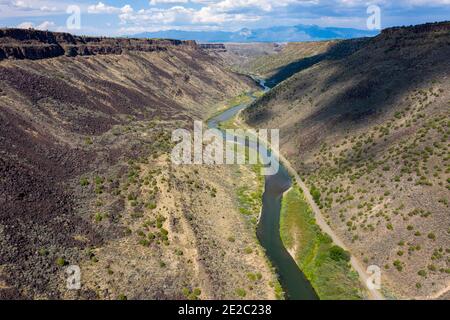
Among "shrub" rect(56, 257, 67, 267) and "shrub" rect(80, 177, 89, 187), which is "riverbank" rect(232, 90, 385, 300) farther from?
"shrub" rect(80, 177, 89, 187)

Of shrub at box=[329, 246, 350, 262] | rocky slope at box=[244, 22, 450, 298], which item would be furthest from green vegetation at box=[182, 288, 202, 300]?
rocky slope at box=[244, 22, 450, 298]

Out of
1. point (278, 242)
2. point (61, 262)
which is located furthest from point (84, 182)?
point (278, 242)

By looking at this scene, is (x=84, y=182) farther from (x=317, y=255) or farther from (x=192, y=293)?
(x=317, y=255)

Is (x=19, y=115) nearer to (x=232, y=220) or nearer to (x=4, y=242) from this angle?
(x=4, y=242)

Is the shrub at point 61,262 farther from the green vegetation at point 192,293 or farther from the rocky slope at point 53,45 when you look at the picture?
the rocky slope at point 53,45

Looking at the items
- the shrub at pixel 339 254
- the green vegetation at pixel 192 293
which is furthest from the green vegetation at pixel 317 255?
the green vegetation at pixel 192 293
